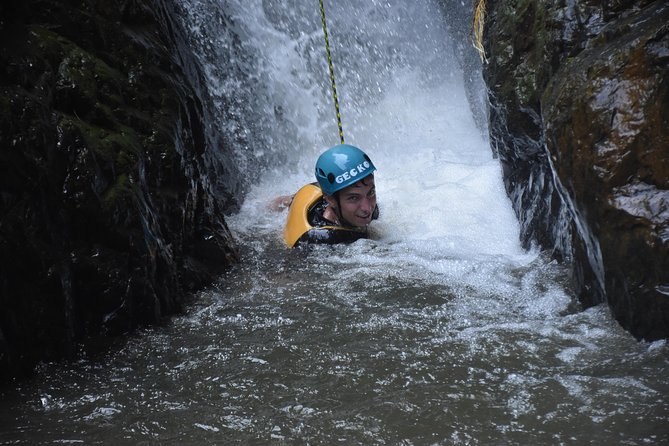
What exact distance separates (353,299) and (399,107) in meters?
8.26

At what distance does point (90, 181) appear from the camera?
4051mm

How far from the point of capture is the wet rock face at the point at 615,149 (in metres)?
3.30

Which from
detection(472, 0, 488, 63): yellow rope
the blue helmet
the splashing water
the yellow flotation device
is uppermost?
detection(472, 0, 488, 63): yellow rope

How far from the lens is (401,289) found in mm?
4672

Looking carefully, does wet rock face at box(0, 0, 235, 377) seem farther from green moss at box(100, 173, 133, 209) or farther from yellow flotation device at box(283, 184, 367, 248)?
yellow flotation device at box(283, 184, 367, 248)

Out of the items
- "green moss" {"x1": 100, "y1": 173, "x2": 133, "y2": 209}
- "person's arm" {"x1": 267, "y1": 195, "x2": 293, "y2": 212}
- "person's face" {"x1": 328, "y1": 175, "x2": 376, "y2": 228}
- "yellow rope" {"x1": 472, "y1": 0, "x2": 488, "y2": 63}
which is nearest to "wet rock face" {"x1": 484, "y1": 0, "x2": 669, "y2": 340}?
"yellow rope" {"x1": 472, "y1": 0, "x2": 488, "y2": 63}

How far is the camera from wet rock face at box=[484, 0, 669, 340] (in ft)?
10.8

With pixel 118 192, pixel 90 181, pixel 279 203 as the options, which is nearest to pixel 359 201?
pixel 279 203

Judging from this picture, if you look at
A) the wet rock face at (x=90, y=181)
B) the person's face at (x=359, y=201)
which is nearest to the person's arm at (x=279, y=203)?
the person's face at (x=359, y=201)

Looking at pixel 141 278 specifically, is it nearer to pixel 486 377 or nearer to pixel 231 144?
pixel 486 377

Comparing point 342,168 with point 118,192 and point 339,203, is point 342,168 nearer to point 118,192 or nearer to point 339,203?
point 339,203

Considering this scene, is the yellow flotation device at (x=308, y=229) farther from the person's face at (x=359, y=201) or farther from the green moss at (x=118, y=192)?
the green moss at (x=118, y=192)

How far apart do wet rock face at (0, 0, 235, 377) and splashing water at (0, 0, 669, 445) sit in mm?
254

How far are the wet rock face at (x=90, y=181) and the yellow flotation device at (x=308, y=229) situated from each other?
0.81m
